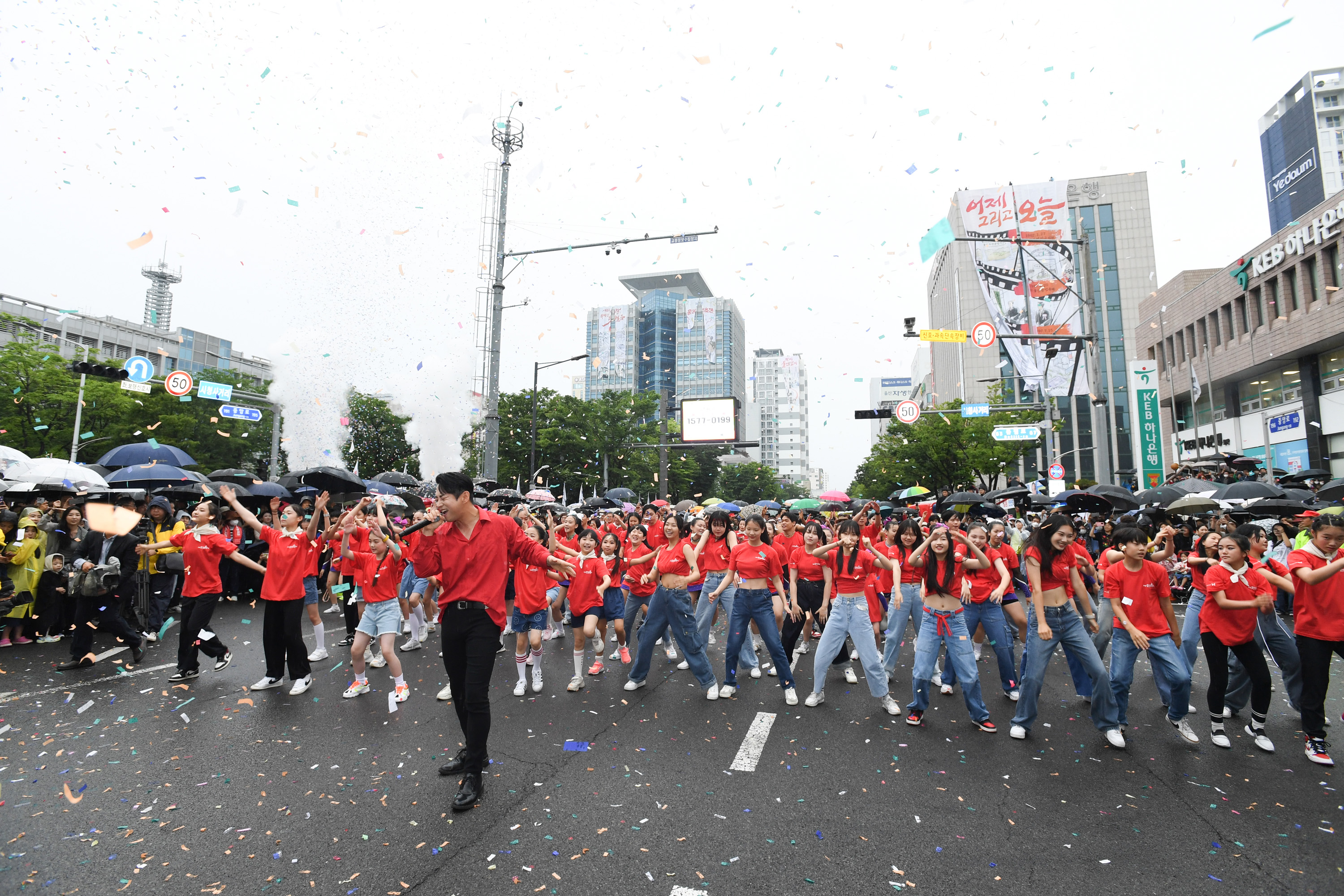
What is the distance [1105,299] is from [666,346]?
61245 millimetres

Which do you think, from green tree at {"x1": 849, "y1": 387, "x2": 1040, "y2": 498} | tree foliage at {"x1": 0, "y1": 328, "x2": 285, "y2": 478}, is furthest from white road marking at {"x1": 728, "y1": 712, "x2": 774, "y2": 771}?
green tree at {"x1": 849, "y1": 387, "x2": 1040, "y2": 498}

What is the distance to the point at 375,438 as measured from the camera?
43.0 meters

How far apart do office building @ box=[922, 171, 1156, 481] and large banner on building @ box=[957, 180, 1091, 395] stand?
4.04 metres

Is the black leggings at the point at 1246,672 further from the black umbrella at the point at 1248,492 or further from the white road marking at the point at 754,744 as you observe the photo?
the black umbrella at the point at 1248,492

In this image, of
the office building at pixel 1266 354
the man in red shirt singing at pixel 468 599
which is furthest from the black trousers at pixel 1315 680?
the office building at pixel 1266 354

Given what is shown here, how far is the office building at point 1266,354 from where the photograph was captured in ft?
90.1

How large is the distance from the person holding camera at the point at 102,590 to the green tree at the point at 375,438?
114ft

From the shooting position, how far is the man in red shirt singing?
418cm

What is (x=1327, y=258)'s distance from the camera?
88.2 ft

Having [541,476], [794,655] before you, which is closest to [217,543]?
[794,655]

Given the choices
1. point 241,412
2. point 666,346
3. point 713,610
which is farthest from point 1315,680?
point 666,346

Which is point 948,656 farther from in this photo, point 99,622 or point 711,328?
point 711,328

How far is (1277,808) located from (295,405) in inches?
1779

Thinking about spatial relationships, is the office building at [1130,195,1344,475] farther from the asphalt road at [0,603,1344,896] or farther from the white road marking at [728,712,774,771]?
the white road marking at [728,712,774,771]
